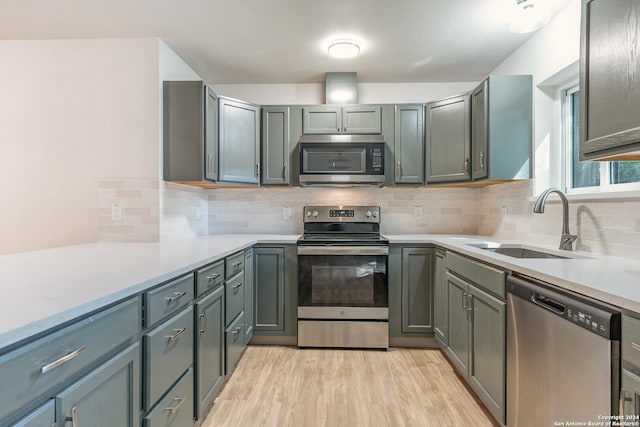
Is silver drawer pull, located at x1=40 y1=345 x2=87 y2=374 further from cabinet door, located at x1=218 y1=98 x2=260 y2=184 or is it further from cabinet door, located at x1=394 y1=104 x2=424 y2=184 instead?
cabinet door, located at x1=394 y1=104 x2=424 y2=184

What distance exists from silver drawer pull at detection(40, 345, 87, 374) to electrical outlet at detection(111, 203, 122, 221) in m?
1.77

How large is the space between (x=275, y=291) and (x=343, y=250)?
67 cm

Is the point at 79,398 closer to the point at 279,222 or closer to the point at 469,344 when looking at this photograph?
the point at 469,344

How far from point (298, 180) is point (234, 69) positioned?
1.17 metres

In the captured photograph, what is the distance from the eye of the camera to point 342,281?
2662 millimetres

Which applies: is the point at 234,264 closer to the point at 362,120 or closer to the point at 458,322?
the point at 458,322

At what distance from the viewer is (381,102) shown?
128 inches

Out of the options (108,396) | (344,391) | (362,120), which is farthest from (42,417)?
(362,120)

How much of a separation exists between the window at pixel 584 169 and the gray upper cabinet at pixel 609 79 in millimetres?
416

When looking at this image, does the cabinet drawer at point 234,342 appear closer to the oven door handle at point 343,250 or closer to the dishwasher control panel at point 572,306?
the oven door handle at point 343,250

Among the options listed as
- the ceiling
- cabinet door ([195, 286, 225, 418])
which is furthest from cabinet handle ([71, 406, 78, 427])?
the ceiling

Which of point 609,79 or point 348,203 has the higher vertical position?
point 609,79

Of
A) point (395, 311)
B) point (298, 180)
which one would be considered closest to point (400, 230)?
point (395, 311)

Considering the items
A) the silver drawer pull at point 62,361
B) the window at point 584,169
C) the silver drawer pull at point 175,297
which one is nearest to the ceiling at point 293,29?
the window at point 584,169
